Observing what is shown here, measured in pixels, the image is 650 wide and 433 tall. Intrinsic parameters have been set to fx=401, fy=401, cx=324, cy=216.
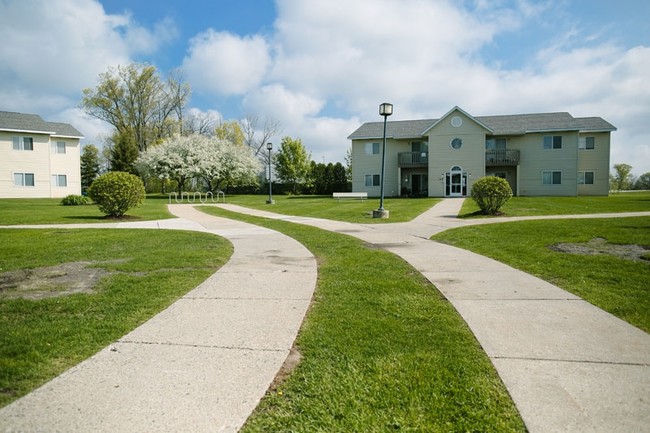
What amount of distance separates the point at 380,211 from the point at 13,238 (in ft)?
37.2

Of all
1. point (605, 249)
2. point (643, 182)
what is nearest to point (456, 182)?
point (605, 249)

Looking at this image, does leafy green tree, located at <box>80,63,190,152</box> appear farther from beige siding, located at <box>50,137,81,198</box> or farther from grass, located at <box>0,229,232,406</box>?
grass, located at <box>0,229,232,406</box>

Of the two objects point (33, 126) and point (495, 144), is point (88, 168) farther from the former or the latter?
point (495, 144)

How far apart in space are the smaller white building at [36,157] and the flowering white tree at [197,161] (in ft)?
21.7

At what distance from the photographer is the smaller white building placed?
34.9 metres

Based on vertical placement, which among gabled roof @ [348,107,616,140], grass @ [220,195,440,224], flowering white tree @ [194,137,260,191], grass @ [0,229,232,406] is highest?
gabled roof @ [348,107,616,140]

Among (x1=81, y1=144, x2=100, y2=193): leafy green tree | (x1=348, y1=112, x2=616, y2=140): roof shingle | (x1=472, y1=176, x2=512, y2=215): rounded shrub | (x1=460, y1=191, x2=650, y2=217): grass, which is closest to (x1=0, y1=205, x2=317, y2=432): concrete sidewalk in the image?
(x1=472, y1=176, x2=512, y2=215): rounded shrub

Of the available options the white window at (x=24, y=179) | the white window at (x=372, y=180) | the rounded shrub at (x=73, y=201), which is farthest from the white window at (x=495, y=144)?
the white window at (x=24, y=179)

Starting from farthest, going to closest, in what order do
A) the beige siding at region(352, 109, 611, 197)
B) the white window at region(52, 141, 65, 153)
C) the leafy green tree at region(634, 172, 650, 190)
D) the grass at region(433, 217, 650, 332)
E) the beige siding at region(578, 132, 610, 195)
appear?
the leafy green tree at region(634, 172, 650, 190) < the white window at region(52, 141, 65, 153) < the beige siding at region(578, 132, 610, 195) < the beige siding at region(352, 109, 611, 197) < the grass at region(433, 217, 650, 332)

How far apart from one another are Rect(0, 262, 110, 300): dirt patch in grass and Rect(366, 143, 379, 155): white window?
33.3m

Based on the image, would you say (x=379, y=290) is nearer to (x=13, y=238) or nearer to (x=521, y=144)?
(x=13, y=238)

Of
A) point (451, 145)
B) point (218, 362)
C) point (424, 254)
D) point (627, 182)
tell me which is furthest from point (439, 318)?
point (627, 182)

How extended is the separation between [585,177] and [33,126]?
4963 centimetres

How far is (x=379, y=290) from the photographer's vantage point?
16.2 feet
